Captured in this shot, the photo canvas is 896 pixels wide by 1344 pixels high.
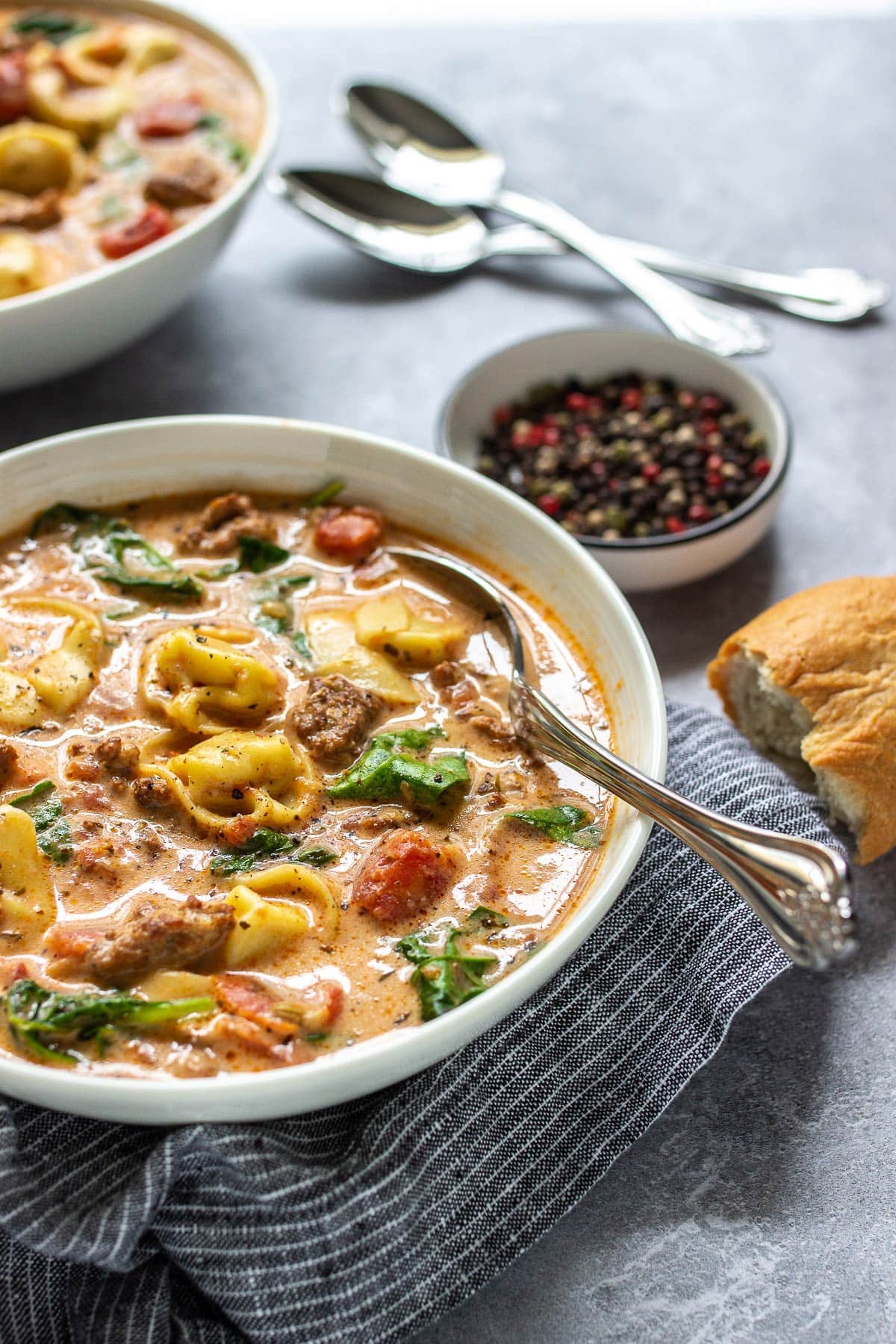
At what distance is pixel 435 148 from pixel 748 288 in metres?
1.59

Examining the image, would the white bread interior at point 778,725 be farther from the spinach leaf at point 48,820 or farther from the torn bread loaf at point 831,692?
the spinach leaf at point 48,820

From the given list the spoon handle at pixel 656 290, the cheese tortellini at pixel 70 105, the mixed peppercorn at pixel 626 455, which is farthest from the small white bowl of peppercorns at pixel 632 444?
the cheese tortellini at pixel 70 105

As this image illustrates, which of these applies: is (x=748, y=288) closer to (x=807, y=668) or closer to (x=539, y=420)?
(x=539, y=420)

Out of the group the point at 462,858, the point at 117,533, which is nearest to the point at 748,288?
the point at 117,533

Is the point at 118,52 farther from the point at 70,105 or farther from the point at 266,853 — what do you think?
the point at 266,853

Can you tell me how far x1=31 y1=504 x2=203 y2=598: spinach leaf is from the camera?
3965mm

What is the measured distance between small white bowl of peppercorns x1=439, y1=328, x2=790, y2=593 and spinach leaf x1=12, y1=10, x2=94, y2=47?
264 cm

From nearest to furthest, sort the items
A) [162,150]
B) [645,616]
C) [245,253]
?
[645,616] → [162,150] → [245,253]

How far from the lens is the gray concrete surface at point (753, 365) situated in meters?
3.10

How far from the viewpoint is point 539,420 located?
16.8ft

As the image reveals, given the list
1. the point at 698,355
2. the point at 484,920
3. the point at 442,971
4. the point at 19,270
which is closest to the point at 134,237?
the point at 19,270

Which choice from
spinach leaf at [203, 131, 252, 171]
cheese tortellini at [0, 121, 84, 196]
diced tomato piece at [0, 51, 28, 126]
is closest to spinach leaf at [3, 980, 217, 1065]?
cheese tortellini at [0, 121, 84, 196]

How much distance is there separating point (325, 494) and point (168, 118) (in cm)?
236

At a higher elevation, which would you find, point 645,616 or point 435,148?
point 435,148
